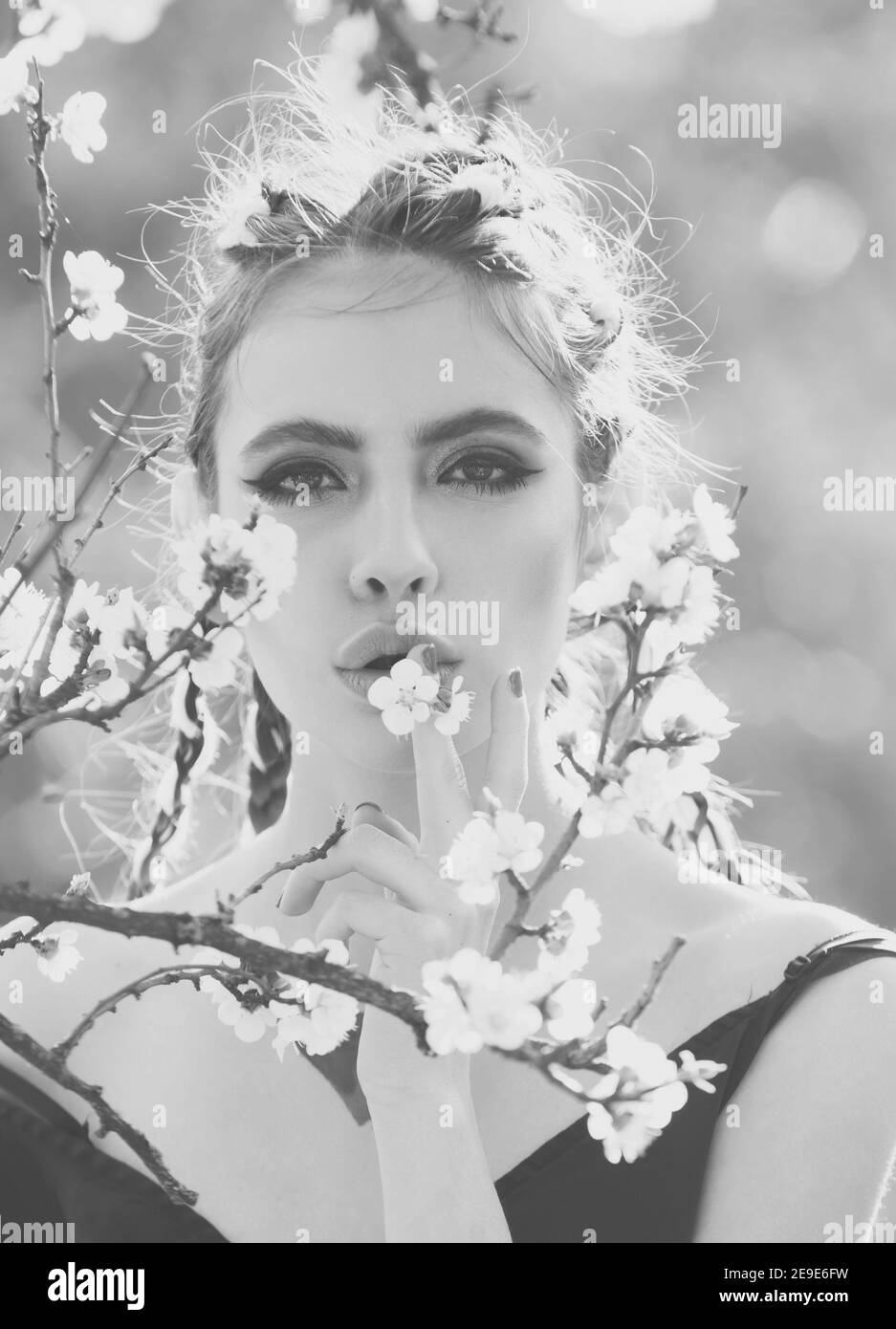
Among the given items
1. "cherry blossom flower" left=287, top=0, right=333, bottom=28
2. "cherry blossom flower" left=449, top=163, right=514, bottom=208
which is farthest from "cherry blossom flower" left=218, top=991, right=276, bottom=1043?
"cherry blossom flower" left=449, top=163, right=514, bottom=208

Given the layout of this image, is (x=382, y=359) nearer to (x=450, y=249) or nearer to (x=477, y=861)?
(x=450, y=249)

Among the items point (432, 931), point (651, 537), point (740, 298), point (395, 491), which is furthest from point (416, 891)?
point (740, 298)

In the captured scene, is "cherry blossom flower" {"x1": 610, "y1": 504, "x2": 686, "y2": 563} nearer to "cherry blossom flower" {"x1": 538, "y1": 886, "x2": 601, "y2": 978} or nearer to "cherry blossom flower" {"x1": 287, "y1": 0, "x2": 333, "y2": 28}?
"cherry blossom flower" {"x1": 538, "y1": 886, "x2": 601, "y2": 978}

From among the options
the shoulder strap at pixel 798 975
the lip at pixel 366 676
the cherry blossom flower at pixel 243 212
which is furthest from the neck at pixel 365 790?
the cherry blossom flower at pixel 243 212

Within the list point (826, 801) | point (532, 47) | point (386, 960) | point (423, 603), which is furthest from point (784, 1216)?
point (826, 801)

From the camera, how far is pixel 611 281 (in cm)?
129

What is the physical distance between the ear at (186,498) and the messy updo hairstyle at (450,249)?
0.5 inches

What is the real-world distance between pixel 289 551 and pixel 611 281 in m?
0.77

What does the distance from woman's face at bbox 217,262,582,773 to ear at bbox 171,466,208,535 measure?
90mm

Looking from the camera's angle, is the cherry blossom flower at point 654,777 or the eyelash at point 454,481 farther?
the eyelash at point 454,481

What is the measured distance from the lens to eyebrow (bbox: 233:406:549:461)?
1056mm

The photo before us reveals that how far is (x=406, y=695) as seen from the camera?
91 cm

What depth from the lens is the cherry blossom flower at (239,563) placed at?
606mm

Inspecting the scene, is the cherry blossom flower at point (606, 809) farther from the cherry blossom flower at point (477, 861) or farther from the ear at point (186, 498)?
the ear at point (186, 498)
